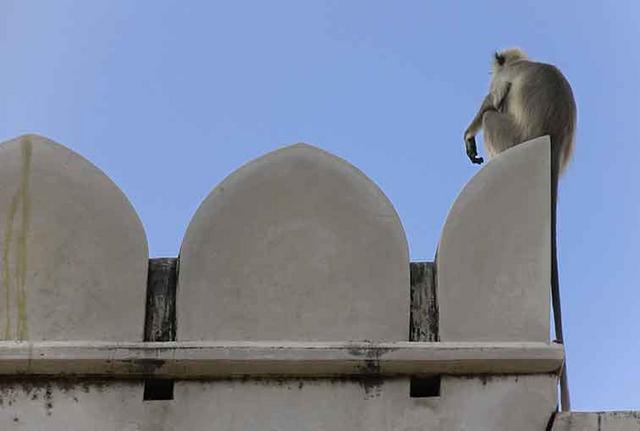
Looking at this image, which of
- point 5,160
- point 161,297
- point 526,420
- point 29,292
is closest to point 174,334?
point 161,297

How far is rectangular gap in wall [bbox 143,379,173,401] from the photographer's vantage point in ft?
18.0

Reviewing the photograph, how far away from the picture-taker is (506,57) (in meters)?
10.9

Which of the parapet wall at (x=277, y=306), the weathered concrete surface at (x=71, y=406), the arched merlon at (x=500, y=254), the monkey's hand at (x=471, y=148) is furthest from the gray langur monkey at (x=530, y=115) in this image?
the weathered concrete surface at (x=71, y=406)

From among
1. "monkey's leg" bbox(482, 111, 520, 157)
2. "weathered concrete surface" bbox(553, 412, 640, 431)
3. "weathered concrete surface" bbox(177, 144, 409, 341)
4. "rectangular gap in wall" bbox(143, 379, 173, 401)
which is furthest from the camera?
"monkey's leg" bbox(482, 111, 520, 157)

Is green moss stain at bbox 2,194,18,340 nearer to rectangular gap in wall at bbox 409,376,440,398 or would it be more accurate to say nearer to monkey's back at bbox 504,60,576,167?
rectangular gap in wall at bbox 409,376,440,398

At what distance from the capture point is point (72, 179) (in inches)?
225

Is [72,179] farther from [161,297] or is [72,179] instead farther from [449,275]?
[449,275]

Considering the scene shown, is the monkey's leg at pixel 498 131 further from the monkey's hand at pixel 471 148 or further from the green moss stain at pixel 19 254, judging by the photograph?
the green moss stain at pixel 19 254

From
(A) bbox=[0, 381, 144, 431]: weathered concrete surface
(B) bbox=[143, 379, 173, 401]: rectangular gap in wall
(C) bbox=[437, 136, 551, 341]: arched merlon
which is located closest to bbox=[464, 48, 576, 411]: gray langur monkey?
(C) bbox=[437, 136, 551, 341]: arched merlon

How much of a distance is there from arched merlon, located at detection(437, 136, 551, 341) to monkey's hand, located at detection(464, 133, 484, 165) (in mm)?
3135

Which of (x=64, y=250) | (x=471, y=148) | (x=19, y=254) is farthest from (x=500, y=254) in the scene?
(x=471, y=148)

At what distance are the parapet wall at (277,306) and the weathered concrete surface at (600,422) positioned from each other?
98mm

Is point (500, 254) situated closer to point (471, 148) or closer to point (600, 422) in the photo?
point (600, 422)

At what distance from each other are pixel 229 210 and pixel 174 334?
1.57 feet
